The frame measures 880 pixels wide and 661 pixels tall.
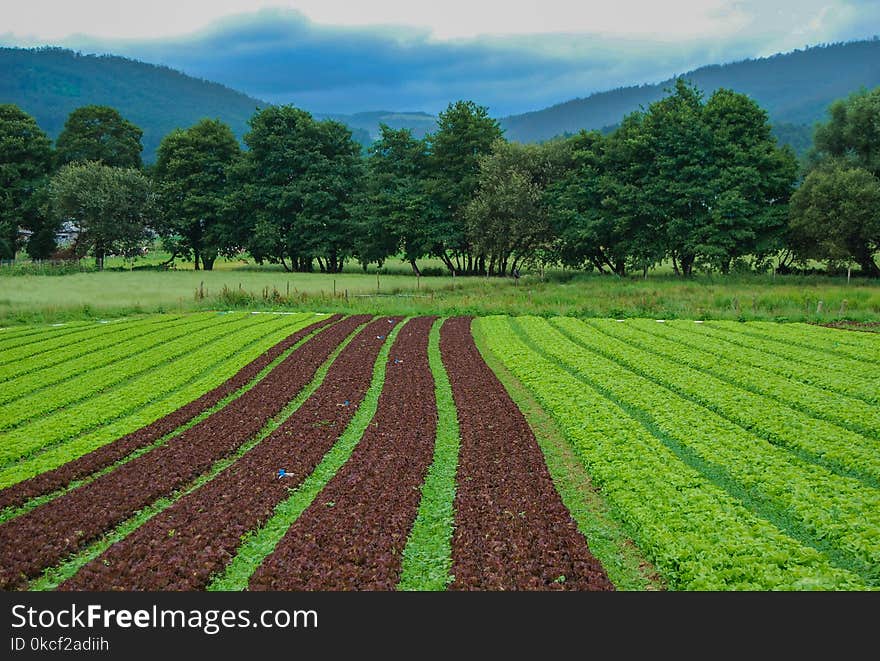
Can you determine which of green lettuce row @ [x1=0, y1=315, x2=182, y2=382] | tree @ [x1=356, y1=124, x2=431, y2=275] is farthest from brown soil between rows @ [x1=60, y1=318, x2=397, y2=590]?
tree @ [x1=356, y1=124, x2=431, y2=275]

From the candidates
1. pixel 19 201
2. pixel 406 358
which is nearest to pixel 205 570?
pixel 406 358

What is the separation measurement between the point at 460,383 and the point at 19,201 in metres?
65.1

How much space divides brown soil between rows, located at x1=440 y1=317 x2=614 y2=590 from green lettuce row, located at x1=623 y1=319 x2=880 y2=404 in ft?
29.7

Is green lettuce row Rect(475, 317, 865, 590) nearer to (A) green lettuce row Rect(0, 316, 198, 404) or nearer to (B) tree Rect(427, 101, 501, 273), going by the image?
(A) green lettuce row Rect(0, 316, 198, 404)

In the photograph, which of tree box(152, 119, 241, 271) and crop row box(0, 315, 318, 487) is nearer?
crop row box(0, 315, 318, 487)

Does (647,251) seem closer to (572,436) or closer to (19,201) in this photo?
(572,436)

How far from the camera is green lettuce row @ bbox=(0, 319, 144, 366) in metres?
22.0

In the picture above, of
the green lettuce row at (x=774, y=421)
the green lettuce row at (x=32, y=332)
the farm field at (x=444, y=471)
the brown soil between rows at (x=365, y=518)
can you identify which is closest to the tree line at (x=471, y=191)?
the farm field at (x=444, y=471)

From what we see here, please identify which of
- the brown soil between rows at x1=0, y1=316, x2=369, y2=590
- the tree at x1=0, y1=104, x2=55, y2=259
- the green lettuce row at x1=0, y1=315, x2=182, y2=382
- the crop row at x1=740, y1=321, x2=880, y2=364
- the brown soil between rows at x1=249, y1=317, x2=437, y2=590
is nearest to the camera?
the brown soil between rows at x1=249, y1=317, x2=437, y2=590

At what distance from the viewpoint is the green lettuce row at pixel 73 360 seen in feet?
57.3

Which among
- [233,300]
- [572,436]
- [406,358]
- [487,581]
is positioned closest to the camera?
[487,581]

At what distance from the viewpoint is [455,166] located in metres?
60.6

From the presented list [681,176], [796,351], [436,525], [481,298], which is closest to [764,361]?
[796,351]

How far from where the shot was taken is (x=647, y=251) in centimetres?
5256
